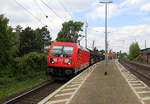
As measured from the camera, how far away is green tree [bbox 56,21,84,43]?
63.1m

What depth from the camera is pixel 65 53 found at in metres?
17.3

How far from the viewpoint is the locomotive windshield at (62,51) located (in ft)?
56.4

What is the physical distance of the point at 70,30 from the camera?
6525 centimetres

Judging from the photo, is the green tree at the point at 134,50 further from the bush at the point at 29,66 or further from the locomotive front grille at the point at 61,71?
the locomotive front grille at the point at 61,71

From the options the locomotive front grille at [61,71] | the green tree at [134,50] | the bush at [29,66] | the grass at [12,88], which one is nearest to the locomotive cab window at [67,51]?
the locomotive front grille at [61,71]

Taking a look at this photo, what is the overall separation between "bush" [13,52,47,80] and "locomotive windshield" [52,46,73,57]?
4.06m

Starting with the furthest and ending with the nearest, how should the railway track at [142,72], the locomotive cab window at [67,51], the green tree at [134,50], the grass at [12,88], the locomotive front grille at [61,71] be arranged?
the green tree at [134,50] < the railway track at [142,72] < the locomotive cab window at [67,51] < the locomotive front grille at [61,71] < the grass at [12,88]

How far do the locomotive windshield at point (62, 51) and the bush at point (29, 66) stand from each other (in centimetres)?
406

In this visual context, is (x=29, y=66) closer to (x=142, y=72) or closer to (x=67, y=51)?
(x=67, y=51)

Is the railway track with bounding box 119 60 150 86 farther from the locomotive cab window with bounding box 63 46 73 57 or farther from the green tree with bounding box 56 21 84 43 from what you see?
the green tree with bounding box 56 21 84 43

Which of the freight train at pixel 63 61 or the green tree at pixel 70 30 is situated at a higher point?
the green tree at pixel 70 30

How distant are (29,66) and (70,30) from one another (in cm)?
4348

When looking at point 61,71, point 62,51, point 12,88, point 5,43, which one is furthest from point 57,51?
point 5,43

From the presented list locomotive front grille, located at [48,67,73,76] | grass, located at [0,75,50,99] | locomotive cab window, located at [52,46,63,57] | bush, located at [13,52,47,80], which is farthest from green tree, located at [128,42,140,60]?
grass, located at [0,75,50,99]
